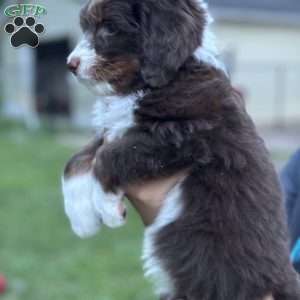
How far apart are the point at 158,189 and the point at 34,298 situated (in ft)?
15.6

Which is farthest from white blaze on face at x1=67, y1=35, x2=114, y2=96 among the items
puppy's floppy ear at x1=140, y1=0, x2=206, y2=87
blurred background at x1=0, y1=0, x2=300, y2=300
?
blurred background at x1=0, y1=0, x2=300, y2=300

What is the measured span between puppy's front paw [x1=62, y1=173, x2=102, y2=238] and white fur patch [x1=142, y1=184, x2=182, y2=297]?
0.28m

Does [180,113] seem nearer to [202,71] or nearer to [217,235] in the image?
[202,71]

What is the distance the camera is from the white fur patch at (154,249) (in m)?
3.54

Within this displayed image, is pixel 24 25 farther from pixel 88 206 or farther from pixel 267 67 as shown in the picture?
pixel 267 67

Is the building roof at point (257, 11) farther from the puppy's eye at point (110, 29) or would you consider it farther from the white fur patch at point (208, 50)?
the puppy's eye at point (110, 29)

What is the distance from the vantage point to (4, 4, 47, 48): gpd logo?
2957mm

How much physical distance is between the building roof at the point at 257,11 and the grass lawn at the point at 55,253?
557 inches

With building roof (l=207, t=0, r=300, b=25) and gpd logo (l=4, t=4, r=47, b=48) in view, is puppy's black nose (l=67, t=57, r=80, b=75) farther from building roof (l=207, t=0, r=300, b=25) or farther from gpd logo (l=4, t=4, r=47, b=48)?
building roof (l=207, t=0, r=300, b=25)

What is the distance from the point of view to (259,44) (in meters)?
27.5

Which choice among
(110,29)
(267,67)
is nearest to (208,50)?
(110,29)

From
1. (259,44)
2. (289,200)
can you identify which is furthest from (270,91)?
(289,200)

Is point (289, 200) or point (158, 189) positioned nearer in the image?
point (158, 189)

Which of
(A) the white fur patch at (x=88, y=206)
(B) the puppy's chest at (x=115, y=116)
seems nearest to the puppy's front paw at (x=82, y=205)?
(A) the white fur patch at (x=88, y=206)
